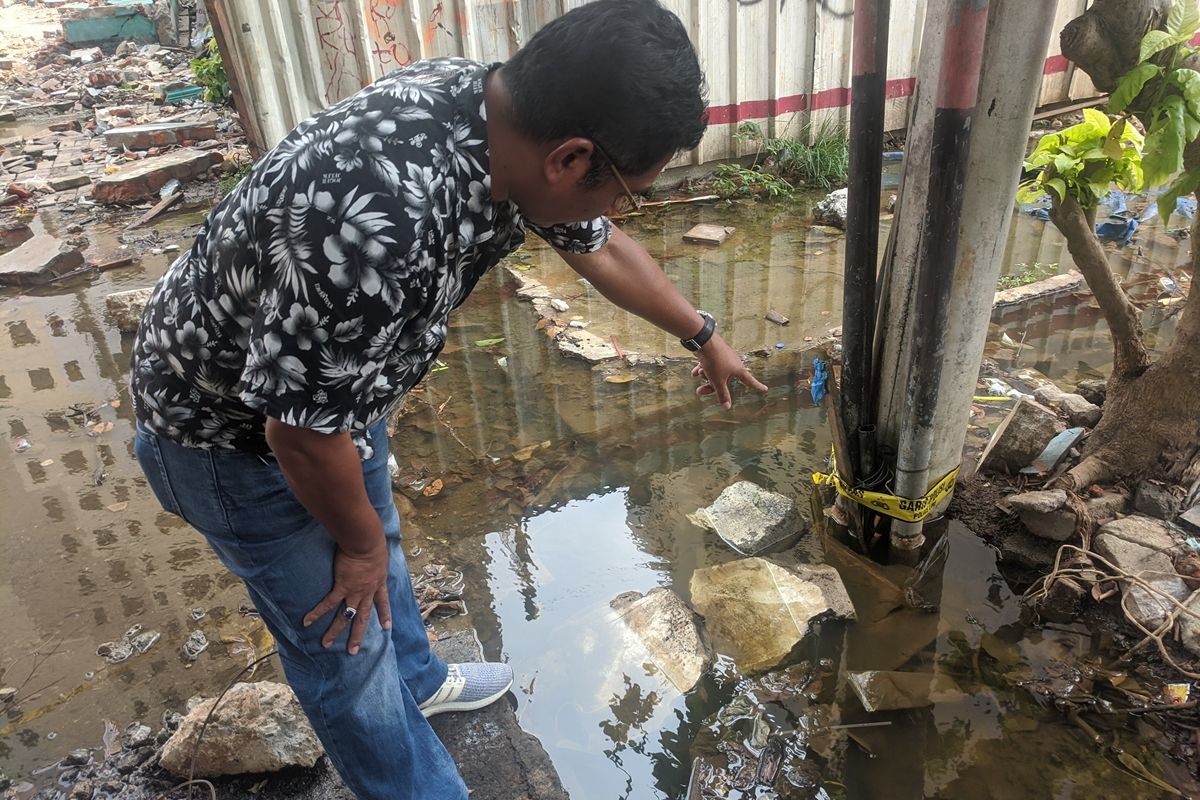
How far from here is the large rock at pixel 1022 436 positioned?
2.89 metres

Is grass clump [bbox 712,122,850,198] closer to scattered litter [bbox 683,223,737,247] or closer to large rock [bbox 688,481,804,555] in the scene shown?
scattered litter [bbox 683,223,737,247]

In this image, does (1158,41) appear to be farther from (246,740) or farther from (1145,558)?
(246,740)

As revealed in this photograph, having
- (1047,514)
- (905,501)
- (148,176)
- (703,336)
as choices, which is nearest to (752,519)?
(905,501)

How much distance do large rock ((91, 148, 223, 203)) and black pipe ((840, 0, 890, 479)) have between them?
24.7ft

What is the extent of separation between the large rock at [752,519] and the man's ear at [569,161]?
199 centimetres

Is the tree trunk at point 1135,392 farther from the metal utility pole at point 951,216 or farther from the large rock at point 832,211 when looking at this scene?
the large rock at point 832,211

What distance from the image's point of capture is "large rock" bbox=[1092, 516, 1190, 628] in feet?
7.73

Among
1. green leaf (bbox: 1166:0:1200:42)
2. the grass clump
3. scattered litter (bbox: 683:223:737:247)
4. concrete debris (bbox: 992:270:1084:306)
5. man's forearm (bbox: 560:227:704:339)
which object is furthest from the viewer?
the grass clump

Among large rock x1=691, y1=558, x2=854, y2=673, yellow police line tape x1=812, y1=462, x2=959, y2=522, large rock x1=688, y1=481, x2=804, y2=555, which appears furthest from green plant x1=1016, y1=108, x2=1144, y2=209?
large rock x1=691, y1=558, x2=854, y2=673

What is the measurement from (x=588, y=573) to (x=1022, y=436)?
68.7 inches

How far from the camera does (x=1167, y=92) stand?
220 centimetres

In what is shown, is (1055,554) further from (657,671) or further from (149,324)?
(149,324)

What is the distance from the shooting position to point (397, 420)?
3.70 metres

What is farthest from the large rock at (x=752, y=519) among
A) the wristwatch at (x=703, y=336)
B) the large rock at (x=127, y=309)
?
the large rock at (x=127, y=309)
